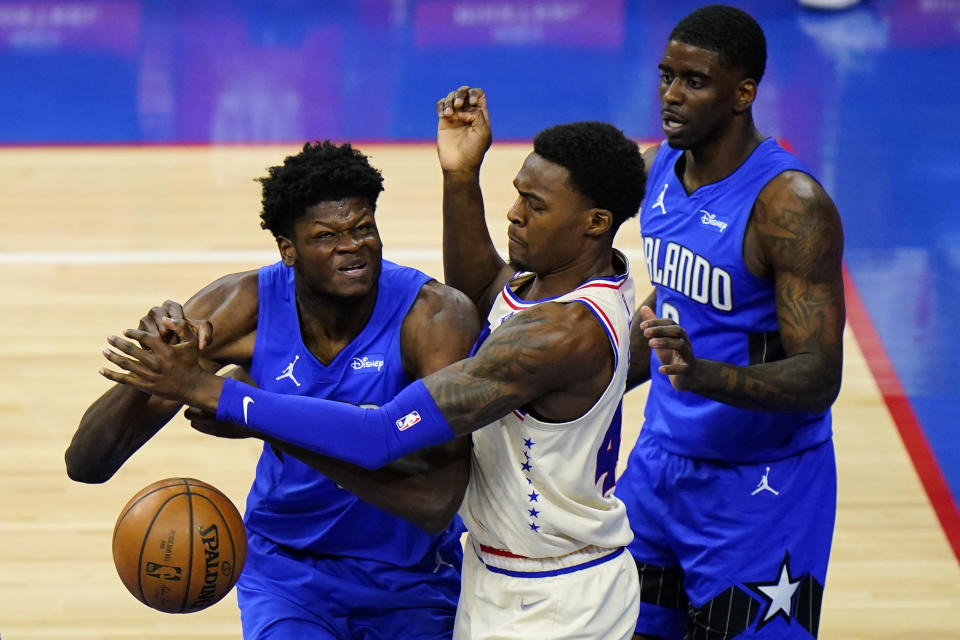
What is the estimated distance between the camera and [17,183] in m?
8.96

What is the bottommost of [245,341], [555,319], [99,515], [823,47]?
[99,515]

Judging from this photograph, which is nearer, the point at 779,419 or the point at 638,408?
the point at 779,419

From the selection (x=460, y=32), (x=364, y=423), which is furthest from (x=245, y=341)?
(x=460, y=32)

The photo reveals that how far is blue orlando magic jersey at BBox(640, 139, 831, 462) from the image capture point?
11.3 feet

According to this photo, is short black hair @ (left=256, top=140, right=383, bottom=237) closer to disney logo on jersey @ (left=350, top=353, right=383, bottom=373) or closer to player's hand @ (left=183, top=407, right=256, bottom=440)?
disney logo on jersey @ (left=350, top=353, right=383, bottom=373)

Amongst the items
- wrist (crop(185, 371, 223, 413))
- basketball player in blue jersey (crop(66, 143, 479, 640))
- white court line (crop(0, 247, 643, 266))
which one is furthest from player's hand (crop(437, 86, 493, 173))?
white court line (crop(0, 247, 643, 266))

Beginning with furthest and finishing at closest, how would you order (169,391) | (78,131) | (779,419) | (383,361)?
1. (78,131)
2. (779,419)
3. (383,361)
4. (169,391)

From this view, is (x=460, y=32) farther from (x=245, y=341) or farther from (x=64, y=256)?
(x=245, y=341)

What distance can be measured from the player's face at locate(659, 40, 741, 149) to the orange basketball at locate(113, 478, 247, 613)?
59.5 inches

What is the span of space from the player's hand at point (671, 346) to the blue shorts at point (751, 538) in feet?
2.01

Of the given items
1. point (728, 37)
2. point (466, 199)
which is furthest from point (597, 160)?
point (728, 37)

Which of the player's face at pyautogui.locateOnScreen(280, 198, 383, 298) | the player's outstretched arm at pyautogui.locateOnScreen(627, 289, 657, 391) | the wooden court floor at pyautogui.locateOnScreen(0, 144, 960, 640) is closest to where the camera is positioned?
the player's face at pyautogui.locateOnScreen(280, 198, 383, 298)

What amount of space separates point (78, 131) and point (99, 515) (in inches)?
216

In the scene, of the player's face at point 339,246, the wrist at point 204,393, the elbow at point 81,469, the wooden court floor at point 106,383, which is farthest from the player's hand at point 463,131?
the wooden court floor at point 106,383
